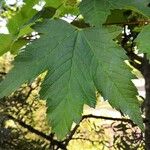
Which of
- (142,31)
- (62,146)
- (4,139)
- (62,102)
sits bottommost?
(4,139)

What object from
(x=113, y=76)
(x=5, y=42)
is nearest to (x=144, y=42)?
(x=113, y=76)

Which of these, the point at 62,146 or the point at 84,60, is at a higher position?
the point at 84,60

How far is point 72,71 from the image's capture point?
682 millimetres

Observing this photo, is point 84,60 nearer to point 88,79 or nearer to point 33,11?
point 88,79

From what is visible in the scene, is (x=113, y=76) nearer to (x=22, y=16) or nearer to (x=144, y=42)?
(x=144, y=42)

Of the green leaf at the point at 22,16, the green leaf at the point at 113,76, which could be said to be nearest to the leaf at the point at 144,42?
the green leaf at the point at 113,76

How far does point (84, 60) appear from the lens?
2.27 ft

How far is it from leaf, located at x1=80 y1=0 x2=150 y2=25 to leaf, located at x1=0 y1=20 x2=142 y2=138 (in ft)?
0.07

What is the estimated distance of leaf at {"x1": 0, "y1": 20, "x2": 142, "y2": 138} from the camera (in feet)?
2.16

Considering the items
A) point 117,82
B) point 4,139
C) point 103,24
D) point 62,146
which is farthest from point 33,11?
point 4,139

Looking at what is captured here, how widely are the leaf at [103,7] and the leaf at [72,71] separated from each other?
20mm

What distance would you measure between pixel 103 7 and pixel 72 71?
0.12 meters

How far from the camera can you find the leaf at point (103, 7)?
69cm

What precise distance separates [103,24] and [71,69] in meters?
0.12
